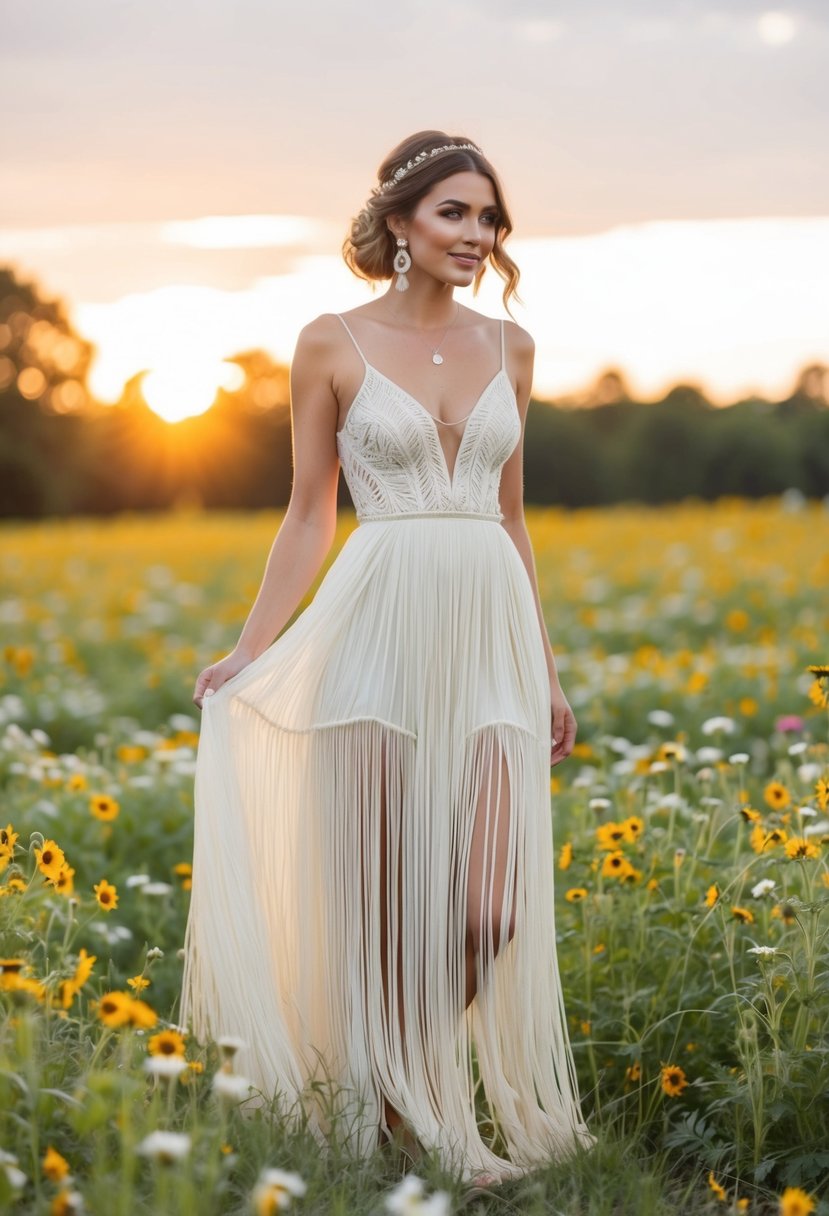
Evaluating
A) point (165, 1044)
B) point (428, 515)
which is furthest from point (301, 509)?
point (165, 1044)

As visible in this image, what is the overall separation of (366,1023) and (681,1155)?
706mm

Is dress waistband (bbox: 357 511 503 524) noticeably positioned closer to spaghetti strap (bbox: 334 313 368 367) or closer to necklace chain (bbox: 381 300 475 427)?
necklace chain (bbox: 381 300 475 427)

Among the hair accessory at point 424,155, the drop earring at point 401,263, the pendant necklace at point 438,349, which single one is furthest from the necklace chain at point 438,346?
the hair accessory at point 424,155

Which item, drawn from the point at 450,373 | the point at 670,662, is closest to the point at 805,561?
the point at 670,662

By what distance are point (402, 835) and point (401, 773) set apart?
0.13 metres

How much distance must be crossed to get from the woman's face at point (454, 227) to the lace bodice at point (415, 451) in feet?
0.80

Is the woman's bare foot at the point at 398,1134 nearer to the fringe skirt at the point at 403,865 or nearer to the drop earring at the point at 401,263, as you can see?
the fringe skirt at the point at 403,865

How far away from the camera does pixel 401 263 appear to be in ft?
10.8

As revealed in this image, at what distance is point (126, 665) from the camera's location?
9.34m

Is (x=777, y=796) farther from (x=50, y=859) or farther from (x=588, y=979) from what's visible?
(x=50, y=859)

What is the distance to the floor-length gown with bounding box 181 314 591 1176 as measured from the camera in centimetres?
306

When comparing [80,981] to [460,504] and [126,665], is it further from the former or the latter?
[126,665]

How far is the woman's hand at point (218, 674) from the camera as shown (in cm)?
319

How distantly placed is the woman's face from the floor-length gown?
0.28 meters
